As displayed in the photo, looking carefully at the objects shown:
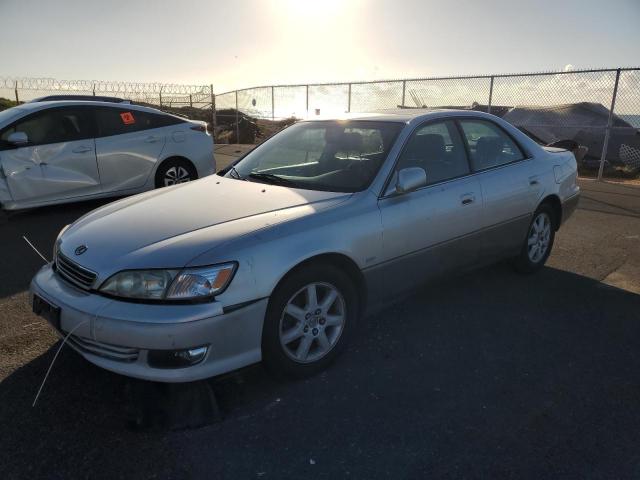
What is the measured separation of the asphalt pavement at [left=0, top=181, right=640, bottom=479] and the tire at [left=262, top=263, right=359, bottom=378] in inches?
5.1

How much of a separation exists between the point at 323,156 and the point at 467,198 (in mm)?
1119

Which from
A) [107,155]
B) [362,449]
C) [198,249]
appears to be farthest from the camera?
[107,155]

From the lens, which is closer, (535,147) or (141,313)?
(141,313)

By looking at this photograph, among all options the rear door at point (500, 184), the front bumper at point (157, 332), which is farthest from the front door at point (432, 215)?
the front bumper at point (157, 332)

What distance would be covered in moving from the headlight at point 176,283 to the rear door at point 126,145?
488cm

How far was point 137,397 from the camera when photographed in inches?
111

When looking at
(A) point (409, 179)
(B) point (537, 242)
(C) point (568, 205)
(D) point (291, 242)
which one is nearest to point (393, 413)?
(D) point (291, 242)

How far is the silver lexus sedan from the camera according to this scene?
101 inches

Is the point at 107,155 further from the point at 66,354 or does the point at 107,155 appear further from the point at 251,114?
the point at 251,114

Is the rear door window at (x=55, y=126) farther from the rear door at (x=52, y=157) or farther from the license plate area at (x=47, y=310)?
the license plate area at (x=47, y=310)

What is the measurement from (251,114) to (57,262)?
15838 mm

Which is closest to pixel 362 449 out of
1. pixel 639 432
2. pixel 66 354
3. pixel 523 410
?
pixel 523 410

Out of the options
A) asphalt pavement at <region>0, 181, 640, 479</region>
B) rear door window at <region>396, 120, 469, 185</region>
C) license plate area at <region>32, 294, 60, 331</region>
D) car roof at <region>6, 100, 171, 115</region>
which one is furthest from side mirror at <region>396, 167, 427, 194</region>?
A: car roof at <region>6, 100, 171, 115</region>

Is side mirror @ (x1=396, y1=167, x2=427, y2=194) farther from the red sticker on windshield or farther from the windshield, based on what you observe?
the red sticker on windshield
